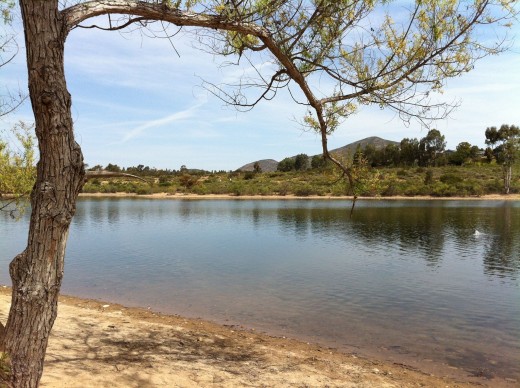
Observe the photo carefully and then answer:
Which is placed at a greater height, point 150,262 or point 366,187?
point 366,187

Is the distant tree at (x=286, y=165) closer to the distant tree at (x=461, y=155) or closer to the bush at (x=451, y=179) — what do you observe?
the distant tree at (x=461, y=155)

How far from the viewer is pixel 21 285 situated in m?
3.00

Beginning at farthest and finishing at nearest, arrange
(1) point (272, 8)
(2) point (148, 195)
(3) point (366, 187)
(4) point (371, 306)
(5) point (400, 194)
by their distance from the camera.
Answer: (2) point (148, 195), (5) point (400, 194), (4) point (371, 306), (3) point (366, 187), (1) point (272, 8)

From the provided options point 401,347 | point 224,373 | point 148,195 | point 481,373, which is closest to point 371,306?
point 401,347

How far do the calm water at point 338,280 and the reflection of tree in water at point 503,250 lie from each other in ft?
0.15

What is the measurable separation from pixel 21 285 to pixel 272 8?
11.0ft

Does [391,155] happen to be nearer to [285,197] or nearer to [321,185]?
[285,197]

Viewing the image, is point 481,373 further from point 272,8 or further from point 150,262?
point 150,262

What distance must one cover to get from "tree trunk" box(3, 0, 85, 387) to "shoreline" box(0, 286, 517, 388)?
2.21m

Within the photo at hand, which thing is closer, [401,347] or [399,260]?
[401,347]

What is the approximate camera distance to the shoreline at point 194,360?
5.73m

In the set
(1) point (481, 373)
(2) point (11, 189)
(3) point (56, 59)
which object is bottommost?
(1) point (481, 373)

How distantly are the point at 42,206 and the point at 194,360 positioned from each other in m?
4.47

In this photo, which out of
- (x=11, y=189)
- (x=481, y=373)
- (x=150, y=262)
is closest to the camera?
(x=481, y=373)
